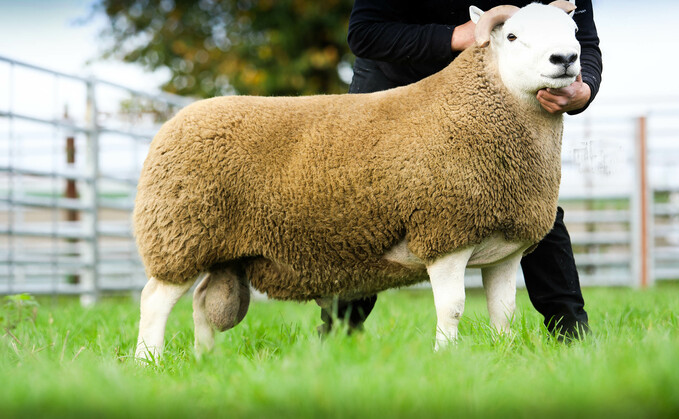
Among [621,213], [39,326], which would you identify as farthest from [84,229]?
[621,213]

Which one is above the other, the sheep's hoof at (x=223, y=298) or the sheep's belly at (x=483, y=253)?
the sheep's belly at (x=483, y=253)

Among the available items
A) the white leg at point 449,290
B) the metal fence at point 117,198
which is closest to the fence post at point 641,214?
the metal fence at point 117,198

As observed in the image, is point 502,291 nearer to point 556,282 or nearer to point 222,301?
point 556,282

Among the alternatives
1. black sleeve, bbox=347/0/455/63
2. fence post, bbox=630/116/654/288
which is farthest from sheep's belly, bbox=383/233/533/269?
fence post, bbox=630/116/654/288

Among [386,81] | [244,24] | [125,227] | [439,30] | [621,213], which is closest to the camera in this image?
[439,30]

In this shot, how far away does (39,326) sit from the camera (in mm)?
3721

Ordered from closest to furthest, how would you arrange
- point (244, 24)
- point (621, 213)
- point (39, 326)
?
point (39, 326), point (621, 213), point (244, 24)

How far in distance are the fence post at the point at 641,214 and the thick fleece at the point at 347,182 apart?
6.56 meters

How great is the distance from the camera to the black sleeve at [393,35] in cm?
288

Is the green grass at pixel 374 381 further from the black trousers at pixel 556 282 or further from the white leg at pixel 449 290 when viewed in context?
the black trousers at pixel 556 282

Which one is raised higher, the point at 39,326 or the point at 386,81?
the point at 386,81

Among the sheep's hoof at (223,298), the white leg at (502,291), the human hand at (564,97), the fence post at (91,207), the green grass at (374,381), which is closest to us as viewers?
the green grass at (374,381)

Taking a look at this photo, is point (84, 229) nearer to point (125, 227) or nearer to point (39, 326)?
point (125, 227)

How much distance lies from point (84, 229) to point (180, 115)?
413 cm
